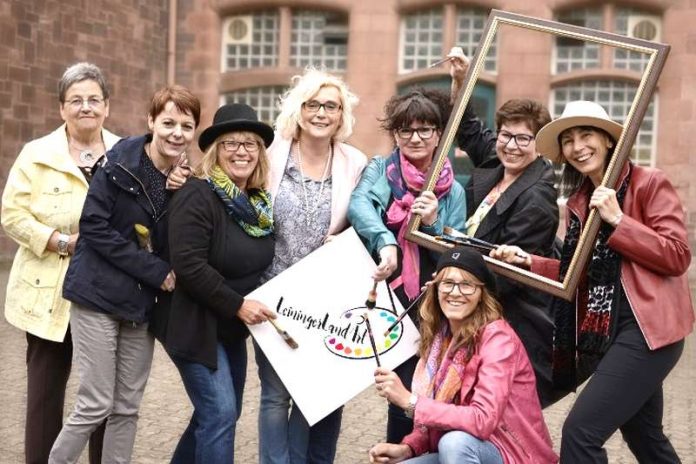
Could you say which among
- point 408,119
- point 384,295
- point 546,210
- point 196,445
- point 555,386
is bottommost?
point 196,445

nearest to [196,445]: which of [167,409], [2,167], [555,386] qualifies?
[555,386]

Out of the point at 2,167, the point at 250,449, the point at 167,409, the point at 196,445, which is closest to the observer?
the point at 196,445

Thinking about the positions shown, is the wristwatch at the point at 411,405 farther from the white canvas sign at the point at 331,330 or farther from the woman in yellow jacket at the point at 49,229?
the woman in yellow jacket at the point at 49,229

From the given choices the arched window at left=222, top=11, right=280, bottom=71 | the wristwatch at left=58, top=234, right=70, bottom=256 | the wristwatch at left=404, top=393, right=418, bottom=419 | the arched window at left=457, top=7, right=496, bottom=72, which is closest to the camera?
the wristwatch at left=404, top=393, right=418, bottom=419

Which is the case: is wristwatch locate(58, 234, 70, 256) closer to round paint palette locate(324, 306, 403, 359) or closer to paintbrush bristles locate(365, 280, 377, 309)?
round paint palette locate(324, 306, 403, 359)

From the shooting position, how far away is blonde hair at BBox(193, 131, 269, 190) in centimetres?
423

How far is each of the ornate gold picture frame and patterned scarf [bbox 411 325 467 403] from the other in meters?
0.35

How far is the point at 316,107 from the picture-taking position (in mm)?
4391

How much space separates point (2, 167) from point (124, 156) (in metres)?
10.5

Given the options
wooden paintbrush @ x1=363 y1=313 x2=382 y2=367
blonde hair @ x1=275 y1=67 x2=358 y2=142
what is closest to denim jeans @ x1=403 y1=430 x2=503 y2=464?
wooden paintbrush @ x1=363 y1=313 x2=382 y2=367

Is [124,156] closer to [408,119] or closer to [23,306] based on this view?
[23,306]

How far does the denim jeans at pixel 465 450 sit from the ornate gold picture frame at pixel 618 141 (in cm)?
61

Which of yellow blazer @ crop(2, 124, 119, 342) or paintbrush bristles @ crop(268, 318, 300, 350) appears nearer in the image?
paintbrush bristles @ crop(268, 318, 300, 350)

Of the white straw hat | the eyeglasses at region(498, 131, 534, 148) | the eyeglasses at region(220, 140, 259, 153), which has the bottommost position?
the eyeglasses at region(220, 140, 259, 153)
